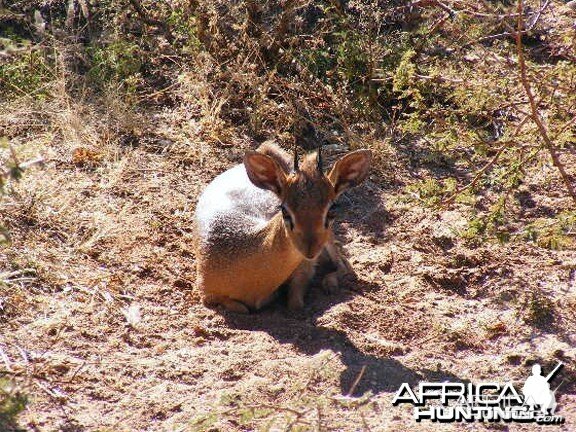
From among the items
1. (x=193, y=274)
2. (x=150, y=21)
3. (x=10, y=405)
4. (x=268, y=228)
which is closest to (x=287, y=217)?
(x=268, y=228)

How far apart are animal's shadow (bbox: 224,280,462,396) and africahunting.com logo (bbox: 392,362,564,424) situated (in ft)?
0.46

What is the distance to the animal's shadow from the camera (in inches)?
217

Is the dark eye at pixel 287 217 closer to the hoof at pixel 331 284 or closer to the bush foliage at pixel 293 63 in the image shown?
the hoof at pixel 331 284

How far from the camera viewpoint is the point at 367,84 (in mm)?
8555

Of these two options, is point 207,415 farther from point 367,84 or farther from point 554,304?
point 367,84

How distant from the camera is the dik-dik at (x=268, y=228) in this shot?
600 centimetres

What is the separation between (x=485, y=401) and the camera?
5.28 meters

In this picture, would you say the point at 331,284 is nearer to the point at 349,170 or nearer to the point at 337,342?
the point at 337,342

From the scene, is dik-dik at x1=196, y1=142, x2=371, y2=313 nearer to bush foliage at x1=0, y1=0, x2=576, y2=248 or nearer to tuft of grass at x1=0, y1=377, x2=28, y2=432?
bush foliage at x1=0, y1=0, x2=576, y2=248

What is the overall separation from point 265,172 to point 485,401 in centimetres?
212

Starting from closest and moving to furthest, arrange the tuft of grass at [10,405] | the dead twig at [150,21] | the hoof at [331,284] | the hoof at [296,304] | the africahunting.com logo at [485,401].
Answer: the tuft of grass at [10,405] → the africahunting.com logo at [485,401] → the hoof at [296,304] → the hoof at [331,284] → the dead twig at [150,21]

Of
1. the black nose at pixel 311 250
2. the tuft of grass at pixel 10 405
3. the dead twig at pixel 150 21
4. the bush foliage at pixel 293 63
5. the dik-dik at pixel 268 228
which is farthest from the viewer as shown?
the dead twig at pixel 150 21

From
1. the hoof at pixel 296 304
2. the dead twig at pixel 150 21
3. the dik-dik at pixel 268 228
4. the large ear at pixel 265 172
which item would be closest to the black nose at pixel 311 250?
the dik-dik at pixel 268 228

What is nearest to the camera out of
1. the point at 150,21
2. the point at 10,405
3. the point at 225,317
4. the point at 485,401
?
the point at 10,405
